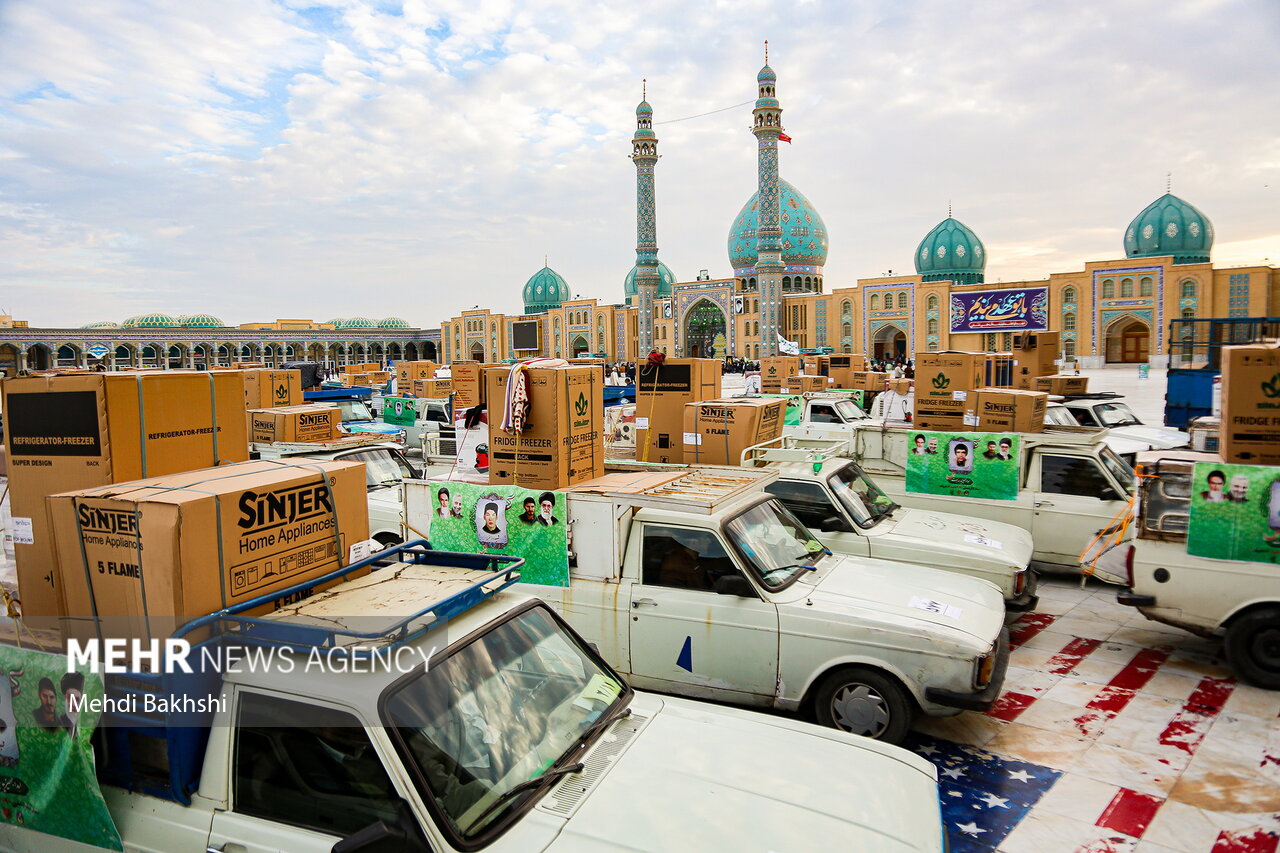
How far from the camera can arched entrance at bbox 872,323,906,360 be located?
5628 centimetres

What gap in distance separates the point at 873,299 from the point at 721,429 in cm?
5082

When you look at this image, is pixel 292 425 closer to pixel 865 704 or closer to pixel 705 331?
pixel 865 704

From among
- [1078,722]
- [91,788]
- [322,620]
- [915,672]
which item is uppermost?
Answer: [322,620]

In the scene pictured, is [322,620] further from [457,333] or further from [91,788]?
[457,333]

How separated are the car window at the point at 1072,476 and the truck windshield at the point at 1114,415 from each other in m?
6.14

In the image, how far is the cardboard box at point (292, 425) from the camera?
11055mm

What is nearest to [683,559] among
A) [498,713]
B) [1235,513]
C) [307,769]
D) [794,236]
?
[498,713]

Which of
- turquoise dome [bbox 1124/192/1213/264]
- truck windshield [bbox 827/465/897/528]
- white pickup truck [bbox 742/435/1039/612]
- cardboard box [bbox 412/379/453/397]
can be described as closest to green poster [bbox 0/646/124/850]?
white pickup truck [bbox 742/435/1039/612]

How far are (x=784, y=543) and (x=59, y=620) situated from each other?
411cm

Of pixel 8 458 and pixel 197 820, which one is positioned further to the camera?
pixel 8 458

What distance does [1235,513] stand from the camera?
18.7ft

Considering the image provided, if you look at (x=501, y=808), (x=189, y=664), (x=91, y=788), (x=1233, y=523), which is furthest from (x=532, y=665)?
(x=1233, y=523)

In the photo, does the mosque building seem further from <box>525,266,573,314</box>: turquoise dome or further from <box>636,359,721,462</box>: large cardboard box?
<box>636,359,721,462</box>: large cardboard box

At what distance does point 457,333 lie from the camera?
8181 centimetres
